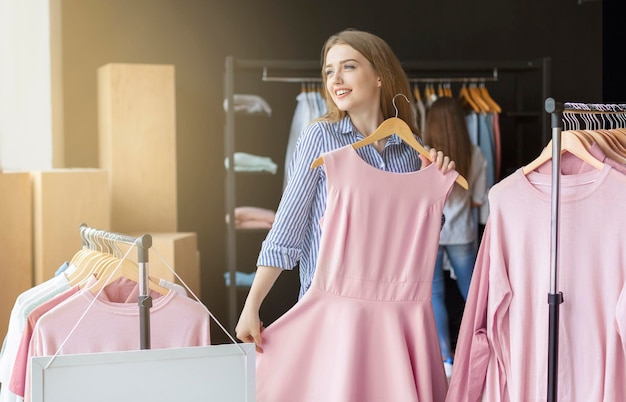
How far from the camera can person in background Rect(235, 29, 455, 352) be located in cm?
246

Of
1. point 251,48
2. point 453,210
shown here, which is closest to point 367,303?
point 453,210

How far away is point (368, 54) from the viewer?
2.57m

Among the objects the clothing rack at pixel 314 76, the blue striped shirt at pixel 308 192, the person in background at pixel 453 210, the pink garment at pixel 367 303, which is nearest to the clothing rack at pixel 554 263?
the pink garment at pixel 367 303

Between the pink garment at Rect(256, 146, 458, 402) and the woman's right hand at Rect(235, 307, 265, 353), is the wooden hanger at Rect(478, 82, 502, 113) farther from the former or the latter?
the woman's right hand at Rect(235, 307, 265, 353)

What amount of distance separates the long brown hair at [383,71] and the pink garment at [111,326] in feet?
2.41

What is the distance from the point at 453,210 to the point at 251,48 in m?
2.07

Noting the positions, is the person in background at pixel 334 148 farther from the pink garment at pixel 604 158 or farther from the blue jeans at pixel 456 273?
the blue jeans at pixel 456 273

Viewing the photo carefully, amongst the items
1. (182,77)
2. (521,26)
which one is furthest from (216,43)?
(521,26)

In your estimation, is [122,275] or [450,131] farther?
[450,131]

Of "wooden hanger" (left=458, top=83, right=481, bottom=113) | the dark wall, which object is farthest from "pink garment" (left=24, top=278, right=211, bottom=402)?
the dark wall

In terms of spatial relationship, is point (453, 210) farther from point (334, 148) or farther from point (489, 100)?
point (334, 148)

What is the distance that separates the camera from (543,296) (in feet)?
7.61

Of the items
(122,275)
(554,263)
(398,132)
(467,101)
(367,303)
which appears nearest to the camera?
(554,263)

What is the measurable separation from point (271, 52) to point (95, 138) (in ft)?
4.67
